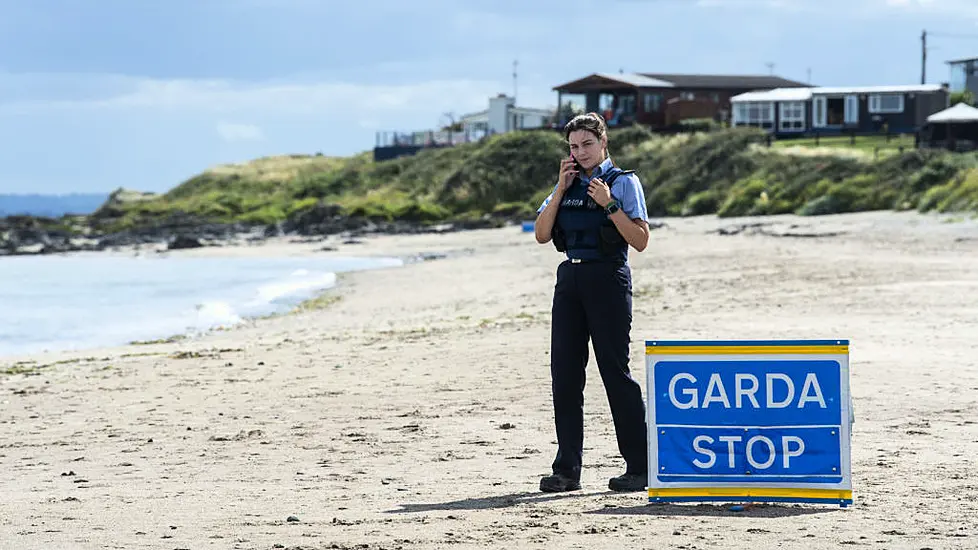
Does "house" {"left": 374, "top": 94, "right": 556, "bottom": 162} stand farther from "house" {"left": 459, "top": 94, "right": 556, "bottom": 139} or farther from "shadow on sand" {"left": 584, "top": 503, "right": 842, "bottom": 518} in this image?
"shadow on sand" {"left": 584, "top": 503, "right": 842, "bottom": 518}

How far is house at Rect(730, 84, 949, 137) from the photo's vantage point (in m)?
60.9

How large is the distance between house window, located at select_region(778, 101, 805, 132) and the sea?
32.5 m

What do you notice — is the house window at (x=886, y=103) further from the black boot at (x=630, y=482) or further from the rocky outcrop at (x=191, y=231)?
the black boot at (x=630, y=482)

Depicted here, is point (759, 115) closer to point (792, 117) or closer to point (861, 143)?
point (792, 117)

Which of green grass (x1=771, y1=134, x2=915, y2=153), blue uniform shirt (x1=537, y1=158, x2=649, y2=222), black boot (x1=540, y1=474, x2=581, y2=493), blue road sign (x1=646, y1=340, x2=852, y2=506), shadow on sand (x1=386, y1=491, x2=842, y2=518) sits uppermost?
green grass (x1=771, y1=134, x2=915, y2=153)

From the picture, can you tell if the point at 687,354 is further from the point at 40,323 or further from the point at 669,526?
the point at 40,323

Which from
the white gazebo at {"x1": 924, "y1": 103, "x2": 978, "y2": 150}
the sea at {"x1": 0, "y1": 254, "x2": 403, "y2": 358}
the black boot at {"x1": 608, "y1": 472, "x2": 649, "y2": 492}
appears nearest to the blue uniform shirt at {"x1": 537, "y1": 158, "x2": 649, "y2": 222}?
the black boot at {"x1": 608, "y1": 472, "x2": 649, "y2": 492}

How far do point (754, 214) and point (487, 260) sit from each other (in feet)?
37.9

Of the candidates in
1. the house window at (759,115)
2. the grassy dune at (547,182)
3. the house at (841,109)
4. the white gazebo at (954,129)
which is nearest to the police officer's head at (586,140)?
the grassy dune at (547,182)

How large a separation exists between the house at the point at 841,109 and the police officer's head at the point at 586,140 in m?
55.1

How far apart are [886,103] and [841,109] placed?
2.53 metres

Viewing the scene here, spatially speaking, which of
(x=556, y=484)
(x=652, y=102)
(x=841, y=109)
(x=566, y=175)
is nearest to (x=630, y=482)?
(x=556, y=484)

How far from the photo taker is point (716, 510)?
646 centimetres

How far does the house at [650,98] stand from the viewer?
221ft
